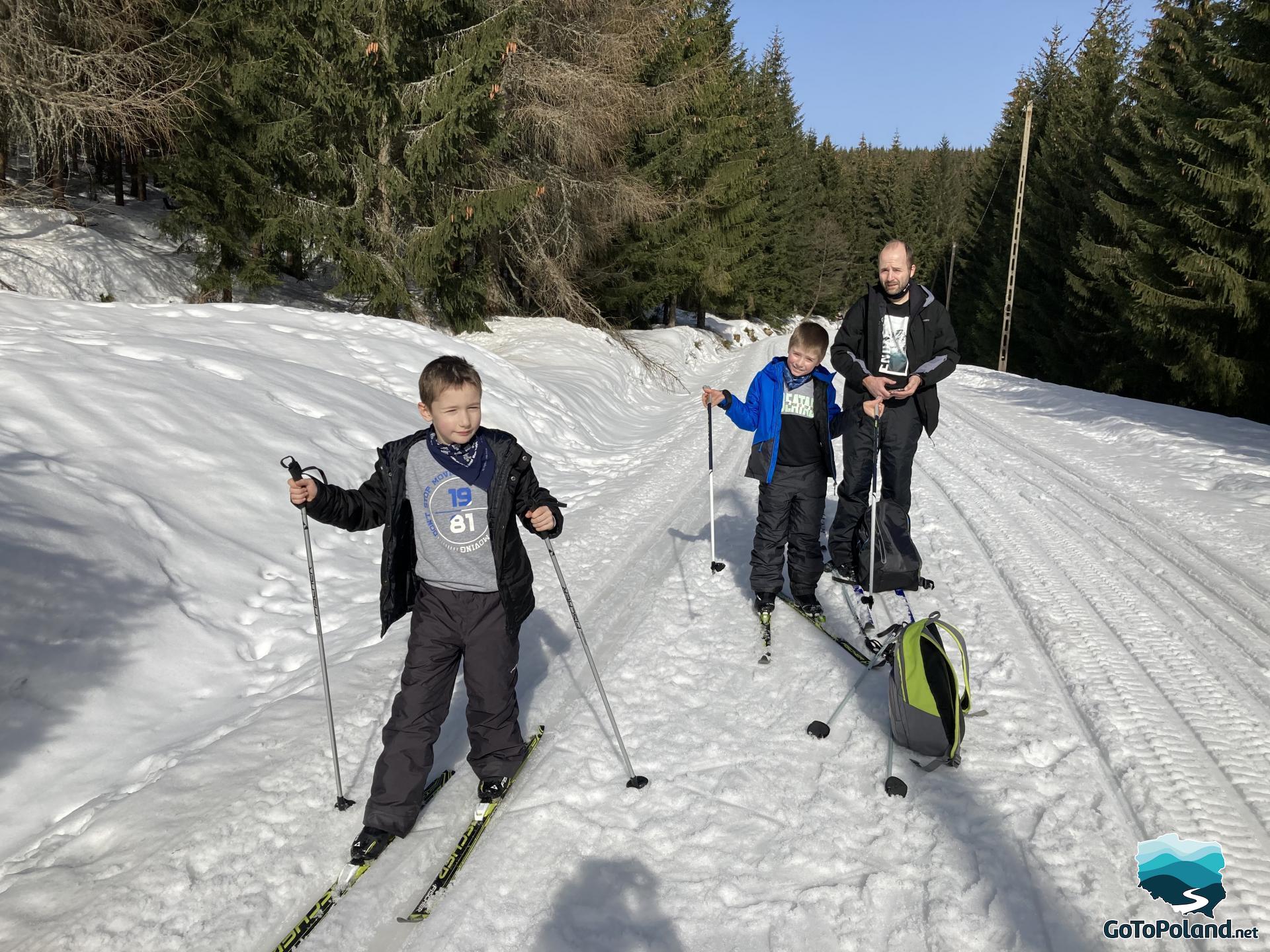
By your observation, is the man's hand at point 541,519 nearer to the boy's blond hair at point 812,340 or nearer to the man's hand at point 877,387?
the boy's blond hair at point 812,340

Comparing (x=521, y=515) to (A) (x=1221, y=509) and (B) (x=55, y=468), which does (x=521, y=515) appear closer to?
(B) (x=55, y=468)

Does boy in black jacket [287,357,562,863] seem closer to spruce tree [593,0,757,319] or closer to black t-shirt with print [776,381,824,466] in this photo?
black t-shirt with print [776,381,824,466]

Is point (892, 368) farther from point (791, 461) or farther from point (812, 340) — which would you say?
point (791, 461)

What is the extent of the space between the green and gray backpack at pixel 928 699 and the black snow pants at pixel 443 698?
5.74 ft

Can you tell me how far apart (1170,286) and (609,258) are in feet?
44.4

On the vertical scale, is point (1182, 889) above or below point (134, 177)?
below

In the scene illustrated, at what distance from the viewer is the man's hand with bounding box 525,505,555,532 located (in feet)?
9.77

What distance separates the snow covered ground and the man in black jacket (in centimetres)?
92

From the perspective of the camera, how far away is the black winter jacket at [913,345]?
192 inches

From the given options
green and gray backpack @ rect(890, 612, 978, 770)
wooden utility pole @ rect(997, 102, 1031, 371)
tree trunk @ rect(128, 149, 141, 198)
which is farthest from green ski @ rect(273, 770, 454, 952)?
wooden utility pole @ rect(997, 102, 1031, 371)

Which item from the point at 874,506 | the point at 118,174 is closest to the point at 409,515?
the point at 874,506

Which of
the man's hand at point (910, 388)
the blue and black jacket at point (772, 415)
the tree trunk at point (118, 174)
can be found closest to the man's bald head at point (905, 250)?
the man's hand at point (910, 388)

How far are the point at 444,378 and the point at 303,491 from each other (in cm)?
70

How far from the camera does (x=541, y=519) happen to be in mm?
2975
